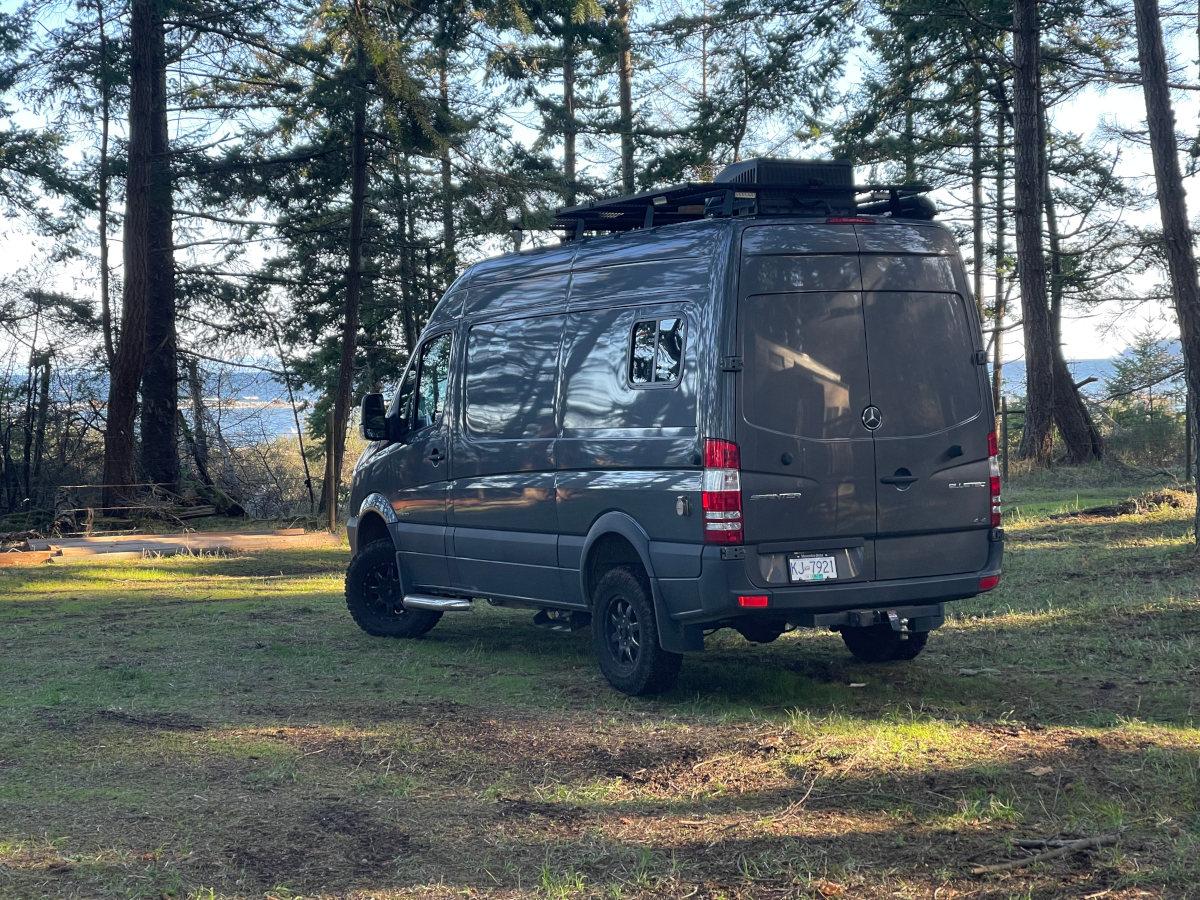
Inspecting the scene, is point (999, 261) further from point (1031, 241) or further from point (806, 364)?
point (806, 364)

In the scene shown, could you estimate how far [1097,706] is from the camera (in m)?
7.07

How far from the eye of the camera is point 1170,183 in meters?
12.8

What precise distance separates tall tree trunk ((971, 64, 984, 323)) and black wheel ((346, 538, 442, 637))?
57.5 feet

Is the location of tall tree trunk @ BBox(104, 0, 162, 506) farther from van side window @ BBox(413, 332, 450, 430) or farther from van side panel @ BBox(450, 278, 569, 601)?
van side panel @ BBox(450, 278, 569, 601)

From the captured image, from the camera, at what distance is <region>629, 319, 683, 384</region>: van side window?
7.37 metres

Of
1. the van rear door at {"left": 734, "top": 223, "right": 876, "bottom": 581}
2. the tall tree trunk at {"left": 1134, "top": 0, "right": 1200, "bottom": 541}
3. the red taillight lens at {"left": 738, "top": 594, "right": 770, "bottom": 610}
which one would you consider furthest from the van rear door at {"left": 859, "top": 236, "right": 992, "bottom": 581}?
the tall tree trunk at {"left": 1134, "top": 0, "right": 1200, "bottom": 541}

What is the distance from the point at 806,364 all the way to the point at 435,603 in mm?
3691

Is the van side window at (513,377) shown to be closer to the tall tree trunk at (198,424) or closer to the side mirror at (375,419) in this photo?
the side mirror at (375,419)

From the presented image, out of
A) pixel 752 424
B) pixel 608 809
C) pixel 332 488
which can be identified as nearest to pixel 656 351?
pixel 752 424

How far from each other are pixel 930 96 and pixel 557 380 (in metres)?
22.7

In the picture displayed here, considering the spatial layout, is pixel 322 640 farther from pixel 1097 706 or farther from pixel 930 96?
pixel 930 96

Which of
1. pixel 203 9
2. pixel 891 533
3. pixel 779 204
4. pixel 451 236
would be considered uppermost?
pixel 203 9

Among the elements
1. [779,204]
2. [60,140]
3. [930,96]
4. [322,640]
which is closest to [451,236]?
[60,140]

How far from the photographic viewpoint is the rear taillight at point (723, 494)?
6902 mm
